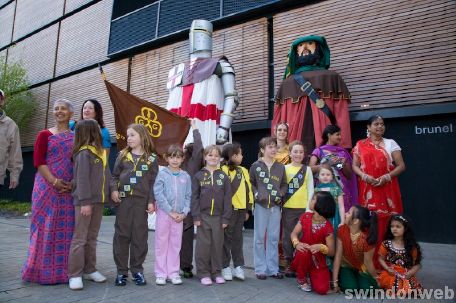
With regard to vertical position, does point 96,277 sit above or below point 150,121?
below

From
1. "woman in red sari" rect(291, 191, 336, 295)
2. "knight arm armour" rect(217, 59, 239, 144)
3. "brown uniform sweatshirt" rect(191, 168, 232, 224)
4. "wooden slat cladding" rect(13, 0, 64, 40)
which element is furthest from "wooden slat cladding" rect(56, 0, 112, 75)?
"woman in red sari" rect(291, 191, 336, 295)

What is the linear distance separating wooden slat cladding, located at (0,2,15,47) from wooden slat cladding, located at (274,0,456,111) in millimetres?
13669

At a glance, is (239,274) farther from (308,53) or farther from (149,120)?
(308,53)

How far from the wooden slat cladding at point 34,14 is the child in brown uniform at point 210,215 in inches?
472

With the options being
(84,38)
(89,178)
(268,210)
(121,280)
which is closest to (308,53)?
(268,210)

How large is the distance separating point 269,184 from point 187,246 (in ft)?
3.56

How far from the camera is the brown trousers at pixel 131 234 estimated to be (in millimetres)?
3193

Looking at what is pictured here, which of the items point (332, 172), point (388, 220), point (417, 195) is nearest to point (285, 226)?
point (332, 172)

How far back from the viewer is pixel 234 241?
11.9 ft

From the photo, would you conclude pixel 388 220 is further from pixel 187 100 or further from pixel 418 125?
pixel 187 100

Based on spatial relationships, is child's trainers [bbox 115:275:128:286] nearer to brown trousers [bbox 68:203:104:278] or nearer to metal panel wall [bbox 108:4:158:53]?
brown trousers [bbox 68:203:104:278]

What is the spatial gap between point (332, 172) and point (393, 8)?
384 cm

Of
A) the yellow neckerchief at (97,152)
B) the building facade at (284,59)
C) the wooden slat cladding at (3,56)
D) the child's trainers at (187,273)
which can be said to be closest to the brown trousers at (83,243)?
the yellow neckerchief at (97,152)

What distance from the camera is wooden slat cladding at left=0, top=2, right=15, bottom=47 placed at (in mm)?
14812
